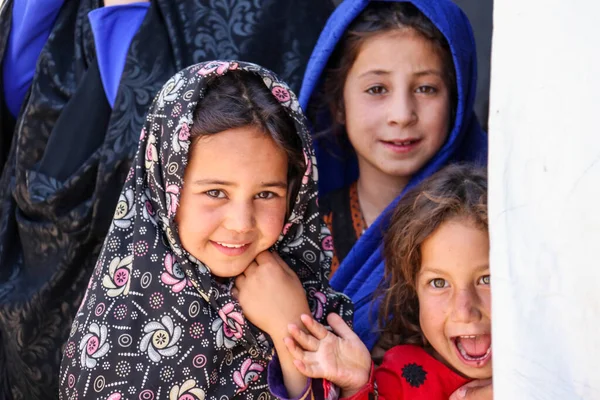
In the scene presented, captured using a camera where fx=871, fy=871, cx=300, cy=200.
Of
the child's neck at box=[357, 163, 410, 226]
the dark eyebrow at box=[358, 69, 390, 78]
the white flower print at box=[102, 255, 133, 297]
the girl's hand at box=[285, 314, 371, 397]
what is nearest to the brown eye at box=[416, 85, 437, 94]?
the dark eyebrow at box=[358, 69, 390, 78]

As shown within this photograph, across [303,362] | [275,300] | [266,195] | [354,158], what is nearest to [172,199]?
[266,195]

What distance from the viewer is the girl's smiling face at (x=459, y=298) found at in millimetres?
1745

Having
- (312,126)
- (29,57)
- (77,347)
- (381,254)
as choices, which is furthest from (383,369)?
(29,57)

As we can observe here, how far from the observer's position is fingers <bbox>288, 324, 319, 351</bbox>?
5.79 ft

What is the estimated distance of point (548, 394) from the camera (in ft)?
3.51

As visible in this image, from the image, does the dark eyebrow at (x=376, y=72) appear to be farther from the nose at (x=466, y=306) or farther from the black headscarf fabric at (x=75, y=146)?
the nose at (x=466, y=306)

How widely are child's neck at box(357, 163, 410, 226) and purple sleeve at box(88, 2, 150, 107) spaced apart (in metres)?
0.79

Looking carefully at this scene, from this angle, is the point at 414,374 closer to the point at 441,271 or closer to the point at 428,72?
the point at 441,271

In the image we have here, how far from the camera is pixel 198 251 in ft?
5.89

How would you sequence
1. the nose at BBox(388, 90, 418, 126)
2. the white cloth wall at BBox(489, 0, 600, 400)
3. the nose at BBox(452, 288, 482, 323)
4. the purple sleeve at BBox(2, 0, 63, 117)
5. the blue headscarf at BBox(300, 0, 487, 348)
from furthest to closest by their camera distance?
1. the purple sleeve at BBox(2, 0, 63, 117)
2. the nose at BBox(388, 90, 418, 126)
3. the blue headscarf at BBox(300, 0, 487, 348)
4. the nose at BBox(452, 288, 482, 323)
5. the white cloth wall at BBox(489, 0, 600, 400)

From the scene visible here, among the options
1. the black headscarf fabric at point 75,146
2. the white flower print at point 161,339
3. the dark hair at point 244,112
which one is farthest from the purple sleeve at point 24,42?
the white flower print at point 161,339

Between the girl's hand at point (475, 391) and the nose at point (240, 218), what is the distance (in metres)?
0.54

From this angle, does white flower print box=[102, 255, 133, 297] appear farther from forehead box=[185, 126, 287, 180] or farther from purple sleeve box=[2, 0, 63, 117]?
purple sleeve box=[2, 0, 63, 117]

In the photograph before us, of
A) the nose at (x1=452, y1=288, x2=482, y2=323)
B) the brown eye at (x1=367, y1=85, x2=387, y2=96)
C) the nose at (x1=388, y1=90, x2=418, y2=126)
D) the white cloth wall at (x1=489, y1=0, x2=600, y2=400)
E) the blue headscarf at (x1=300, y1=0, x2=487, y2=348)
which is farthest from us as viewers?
the brown eye at (x1=367, y1=85, x2=387, y2=96)
